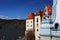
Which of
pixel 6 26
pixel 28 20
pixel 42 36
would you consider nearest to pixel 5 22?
pixel 6 26

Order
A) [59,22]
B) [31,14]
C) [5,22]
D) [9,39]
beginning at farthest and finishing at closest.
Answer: [5,22] → [31,14] → [9,39] → [59,22]

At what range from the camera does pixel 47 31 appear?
196cm

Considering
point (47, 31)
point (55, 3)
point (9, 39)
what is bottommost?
point (9, 39)

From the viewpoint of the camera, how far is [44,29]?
1.99 meters

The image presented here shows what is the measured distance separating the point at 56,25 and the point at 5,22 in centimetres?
1357

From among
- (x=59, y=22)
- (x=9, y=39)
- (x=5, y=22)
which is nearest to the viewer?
(x=59, y=22)

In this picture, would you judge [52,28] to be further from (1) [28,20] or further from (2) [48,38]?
(1) [28,20]

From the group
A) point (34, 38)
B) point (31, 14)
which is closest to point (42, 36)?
point (34, 38)

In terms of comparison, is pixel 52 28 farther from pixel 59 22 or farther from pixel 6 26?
pixel 6 26

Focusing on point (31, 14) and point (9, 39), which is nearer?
point (9, 39)

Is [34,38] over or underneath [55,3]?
underneath

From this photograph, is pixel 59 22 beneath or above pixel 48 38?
above

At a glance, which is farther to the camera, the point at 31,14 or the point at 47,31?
the point at 31,14

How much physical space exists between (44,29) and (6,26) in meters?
14.2
